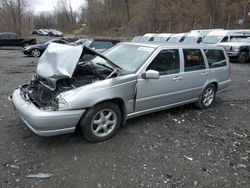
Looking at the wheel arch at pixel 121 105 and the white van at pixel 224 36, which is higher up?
the white van at pixel 224 36

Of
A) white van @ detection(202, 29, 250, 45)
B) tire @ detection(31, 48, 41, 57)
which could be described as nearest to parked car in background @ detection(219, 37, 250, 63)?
white van @ detection(202, 29, 250, 45)

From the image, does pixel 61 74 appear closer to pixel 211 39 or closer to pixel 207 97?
pixel 207 97

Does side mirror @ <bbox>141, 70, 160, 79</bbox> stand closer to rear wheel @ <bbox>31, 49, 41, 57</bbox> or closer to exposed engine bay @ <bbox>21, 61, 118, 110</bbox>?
exposed engine bay @ <bbox>21, 61, 118, 110</bbox>

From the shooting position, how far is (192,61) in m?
5.48

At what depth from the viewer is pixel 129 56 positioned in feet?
16.3

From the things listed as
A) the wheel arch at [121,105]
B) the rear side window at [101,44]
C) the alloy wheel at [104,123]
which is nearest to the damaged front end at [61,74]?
the wheel arch at [121,105]

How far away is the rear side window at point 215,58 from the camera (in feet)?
19.3

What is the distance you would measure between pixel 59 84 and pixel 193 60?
116 inches

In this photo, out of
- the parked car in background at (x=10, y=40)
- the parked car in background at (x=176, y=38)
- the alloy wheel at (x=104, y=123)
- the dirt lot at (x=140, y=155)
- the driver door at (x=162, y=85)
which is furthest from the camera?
the parked car in background at (x=10, y=40)

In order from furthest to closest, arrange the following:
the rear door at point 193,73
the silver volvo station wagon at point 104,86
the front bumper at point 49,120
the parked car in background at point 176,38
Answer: the parked car in background at point 176,38 < the rear door at point 193,73 < the silver volvo station wagon at point 104,86 < the front bumper at point 49,120

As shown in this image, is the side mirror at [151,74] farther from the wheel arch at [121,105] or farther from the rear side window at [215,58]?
the rear side window at [215,58]

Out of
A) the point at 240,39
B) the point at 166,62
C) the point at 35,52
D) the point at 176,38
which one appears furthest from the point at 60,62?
the point at 176,38

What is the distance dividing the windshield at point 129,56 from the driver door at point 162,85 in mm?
200

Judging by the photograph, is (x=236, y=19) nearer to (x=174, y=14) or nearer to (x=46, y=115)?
(x=174, y=14)
